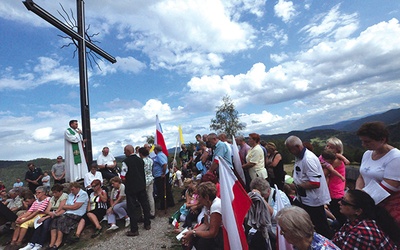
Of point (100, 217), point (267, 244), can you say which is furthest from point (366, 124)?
point (100, 217)

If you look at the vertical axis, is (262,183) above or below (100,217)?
above

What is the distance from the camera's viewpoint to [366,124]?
7.91 feet

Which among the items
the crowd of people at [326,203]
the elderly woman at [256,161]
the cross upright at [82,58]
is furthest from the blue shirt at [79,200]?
the elderly woman at [256,161]

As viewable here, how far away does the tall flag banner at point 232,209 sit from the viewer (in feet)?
8.68

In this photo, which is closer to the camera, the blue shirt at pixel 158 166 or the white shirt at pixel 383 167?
the white shirt at pixel 383 167

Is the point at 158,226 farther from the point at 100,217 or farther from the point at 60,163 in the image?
the point at 60,163

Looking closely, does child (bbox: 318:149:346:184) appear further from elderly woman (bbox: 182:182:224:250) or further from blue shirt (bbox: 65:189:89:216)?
blue shirt (bbox: 65:189:89:216)

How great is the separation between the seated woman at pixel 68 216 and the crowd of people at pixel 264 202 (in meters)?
0.02

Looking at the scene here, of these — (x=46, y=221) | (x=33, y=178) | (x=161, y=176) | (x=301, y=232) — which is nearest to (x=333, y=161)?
(x=301, y=232)

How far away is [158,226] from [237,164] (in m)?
2.45

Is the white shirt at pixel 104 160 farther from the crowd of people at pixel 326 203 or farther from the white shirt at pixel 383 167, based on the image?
the white shirt at pixel 383 167

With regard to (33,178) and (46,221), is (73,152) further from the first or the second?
(33,178)

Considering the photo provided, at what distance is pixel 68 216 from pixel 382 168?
6.32 metres

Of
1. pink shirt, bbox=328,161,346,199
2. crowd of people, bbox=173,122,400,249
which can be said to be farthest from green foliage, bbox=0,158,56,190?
pink shirt, bbox=328,161,346,199
